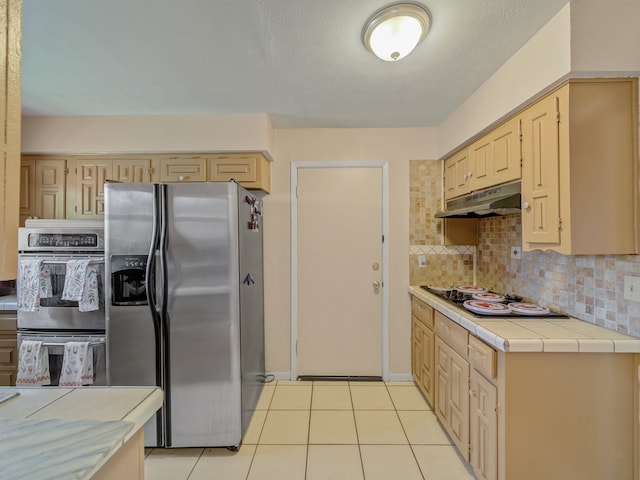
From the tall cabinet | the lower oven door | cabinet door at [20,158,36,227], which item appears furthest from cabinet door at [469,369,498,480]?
cabinet door at [20,158,36,227]

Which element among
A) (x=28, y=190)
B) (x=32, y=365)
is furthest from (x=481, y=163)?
(x=28, y=190)

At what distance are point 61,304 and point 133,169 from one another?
3.88ft

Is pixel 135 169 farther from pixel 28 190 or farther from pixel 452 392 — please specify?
pixel 452 392

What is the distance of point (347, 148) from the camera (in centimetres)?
274

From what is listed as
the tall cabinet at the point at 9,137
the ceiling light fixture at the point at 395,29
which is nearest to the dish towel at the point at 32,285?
the tall cabinet at the point at 9,137

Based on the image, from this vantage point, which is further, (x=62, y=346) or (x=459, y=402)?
(x=62, y=346)

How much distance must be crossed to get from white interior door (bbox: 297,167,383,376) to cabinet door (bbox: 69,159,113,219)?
1.74m

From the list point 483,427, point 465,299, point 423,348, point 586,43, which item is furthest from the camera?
point 423,348

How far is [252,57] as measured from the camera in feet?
5.41

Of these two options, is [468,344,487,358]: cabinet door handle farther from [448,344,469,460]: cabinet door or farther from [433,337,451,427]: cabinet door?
[433,337,451,427]: cabinet door

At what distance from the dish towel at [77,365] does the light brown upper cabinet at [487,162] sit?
296 cm

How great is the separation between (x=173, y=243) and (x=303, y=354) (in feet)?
5.35

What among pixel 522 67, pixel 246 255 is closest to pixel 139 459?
pixel 246 255

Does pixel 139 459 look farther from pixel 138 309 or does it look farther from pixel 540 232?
pixel 540 232
